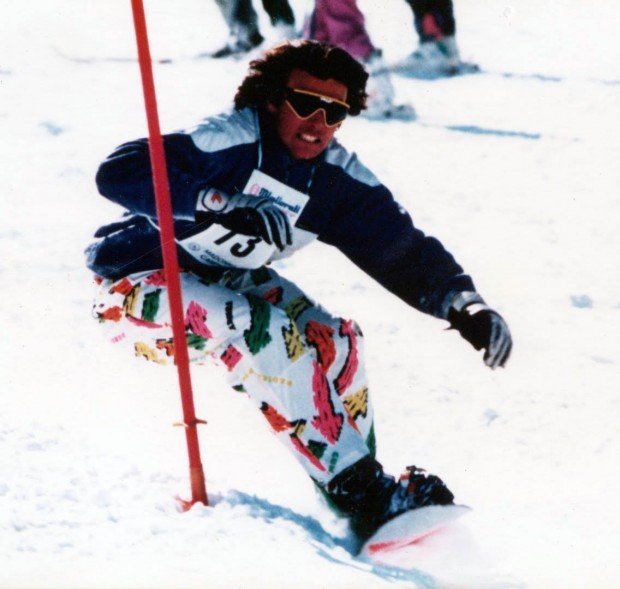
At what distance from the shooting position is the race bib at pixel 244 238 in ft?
6.40

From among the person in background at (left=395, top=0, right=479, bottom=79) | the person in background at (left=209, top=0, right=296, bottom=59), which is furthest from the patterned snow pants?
the person in background at (left=395, top=0, right=479, bottom=79)

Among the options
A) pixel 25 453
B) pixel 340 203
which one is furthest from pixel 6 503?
pixel 340 203

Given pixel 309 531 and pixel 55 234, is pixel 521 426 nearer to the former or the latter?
pixel 309 531

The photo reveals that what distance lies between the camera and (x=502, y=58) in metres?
5.73

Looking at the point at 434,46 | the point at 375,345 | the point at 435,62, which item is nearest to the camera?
the point at 375,345

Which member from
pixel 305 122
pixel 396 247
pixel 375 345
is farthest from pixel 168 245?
pixel 375 345

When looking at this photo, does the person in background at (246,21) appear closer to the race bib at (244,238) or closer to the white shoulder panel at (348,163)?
the white shoulder panel at (348,163)

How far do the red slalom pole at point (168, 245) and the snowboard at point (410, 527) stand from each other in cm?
35

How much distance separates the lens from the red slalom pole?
177cm

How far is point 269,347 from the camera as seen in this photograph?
1880 millimetres

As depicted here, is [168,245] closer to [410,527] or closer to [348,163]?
[348,163]

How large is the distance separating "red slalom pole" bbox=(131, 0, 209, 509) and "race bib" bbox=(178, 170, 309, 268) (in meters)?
0.12

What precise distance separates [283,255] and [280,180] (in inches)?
9.9

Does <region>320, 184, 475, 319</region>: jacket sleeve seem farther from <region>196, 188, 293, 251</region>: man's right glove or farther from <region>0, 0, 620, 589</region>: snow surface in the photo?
<region>0, 0, 620, 589</region>: snow surface
